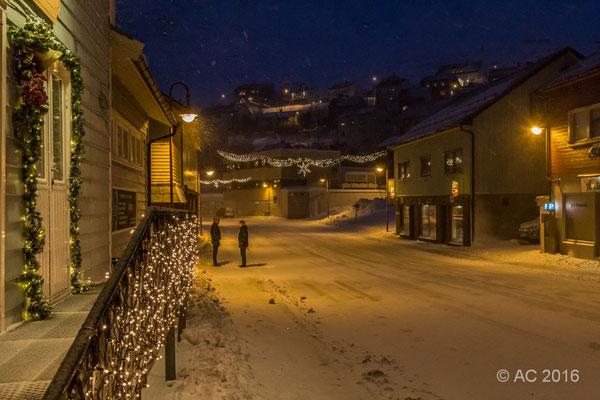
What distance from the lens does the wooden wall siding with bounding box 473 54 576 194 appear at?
73.6 feet

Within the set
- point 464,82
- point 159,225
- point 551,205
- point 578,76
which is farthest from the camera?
point 464,82

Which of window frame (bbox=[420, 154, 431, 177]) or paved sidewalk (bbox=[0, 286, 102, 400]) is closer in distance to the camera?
paved sidewalk (bbox=[0, 286, 102, 400])

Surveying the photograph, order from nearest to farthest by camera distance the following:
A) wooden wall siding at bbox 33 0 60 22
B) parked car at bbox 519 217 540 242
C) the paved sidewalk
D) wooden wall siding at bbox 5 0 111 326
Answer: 1. the paved sidewalk
2. wooden wall siding at bbox 5 0 111 326
3. wooden wall siding at bbox 33 0 60 22
4. parked car at bbox 519 217 540 242

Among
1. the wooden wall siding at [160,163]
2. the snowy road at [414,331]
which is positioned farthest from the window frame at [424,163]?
the wooden wall siding at [160,163]

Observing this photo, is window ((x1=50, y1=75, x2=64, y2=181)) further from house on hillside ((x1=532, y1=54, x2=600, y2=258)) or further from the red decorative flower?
house on hillside ((x1=532, y1=54, x2=600, y2=258))

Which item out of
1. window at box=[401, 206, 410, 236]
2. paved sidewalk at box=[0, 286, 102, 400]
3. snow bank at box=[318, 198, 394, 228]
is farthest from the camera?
snow bank at box=[318, 198, 394, 228]

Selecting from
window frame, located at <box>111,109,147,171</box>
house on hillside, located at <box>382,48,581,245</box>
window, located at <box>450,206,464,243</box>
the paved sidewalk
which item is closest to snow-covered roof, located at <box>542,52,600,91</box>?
house on hillside, located at <box>382,48,581,245</box>

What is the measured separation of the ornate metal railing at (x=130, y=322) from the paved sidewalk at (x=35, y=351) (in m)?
0.64

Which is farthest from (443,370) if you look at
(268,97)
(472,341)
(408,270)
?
(268,97)

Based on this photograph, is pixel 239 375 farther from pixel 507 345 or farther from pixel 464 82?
pixel 464 82

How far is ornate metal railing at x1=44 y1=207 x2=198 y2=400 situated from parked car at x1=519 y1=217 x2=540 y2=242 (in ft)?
62.2

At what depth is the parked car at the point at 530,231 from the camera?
20047 mm

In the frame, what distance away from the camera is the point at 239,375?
5555mm

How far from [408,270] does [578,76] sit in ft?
32.8
